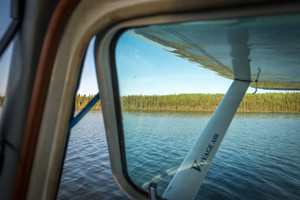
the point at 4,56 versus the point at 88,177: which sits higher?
the point at 4,56

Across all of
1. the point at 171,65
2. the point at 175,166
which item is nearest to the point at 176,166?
the point at 175,166

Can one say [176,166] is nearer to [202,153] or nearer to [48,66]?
[202,153]

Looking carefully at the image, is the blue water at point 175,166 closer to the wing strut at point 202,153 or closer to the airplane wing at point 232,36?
the wing strut at point 202,153

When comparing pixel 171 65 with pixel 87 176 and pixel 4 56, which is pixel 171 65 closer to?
pixel 4 56

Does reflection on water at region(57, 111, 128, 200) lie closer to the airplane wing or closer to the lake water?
the lake water

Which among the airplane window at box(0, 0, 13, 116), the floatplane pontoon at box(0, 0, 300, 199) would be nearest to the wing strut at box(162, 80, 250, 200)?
the floatplane pontoon at box(0, 0, 300, 199)

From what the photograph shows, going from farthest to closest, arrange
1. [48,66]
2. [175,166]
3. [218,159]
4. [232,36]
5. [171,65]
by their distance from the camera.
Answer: [218,159] → [175,166] → [171,65] → [232,36] → [48,66]

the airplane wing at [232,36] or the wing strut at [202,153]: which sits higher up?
the airplane wing at [232,36]

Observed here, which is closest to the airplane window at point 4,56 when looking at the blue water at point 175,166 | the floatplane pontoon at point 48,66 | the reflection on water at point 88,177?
the floatplane pontoon at point 48,66

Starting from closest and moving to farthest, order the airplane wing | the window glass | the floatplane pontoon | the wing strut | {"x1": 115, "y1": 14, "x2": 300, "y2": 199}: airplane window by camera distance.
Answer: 1. the floatplane pontoon
2. the airplane wing
3. {"x1": 115, "y1": 14, "x2": 300, "y2": 199}: airplane window
4. the wing strut
5. the window glass

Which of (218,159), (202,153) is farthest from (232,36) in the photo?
(218,159)

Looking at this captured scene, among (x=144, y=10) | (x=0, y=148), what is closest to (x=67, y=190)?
(x=0, y=148)

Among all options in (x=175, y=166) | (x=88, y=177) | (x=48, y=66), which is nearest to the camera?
(x=48, y=66)

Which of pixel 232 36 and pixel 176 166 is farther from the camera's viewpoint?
pixel 176 166
